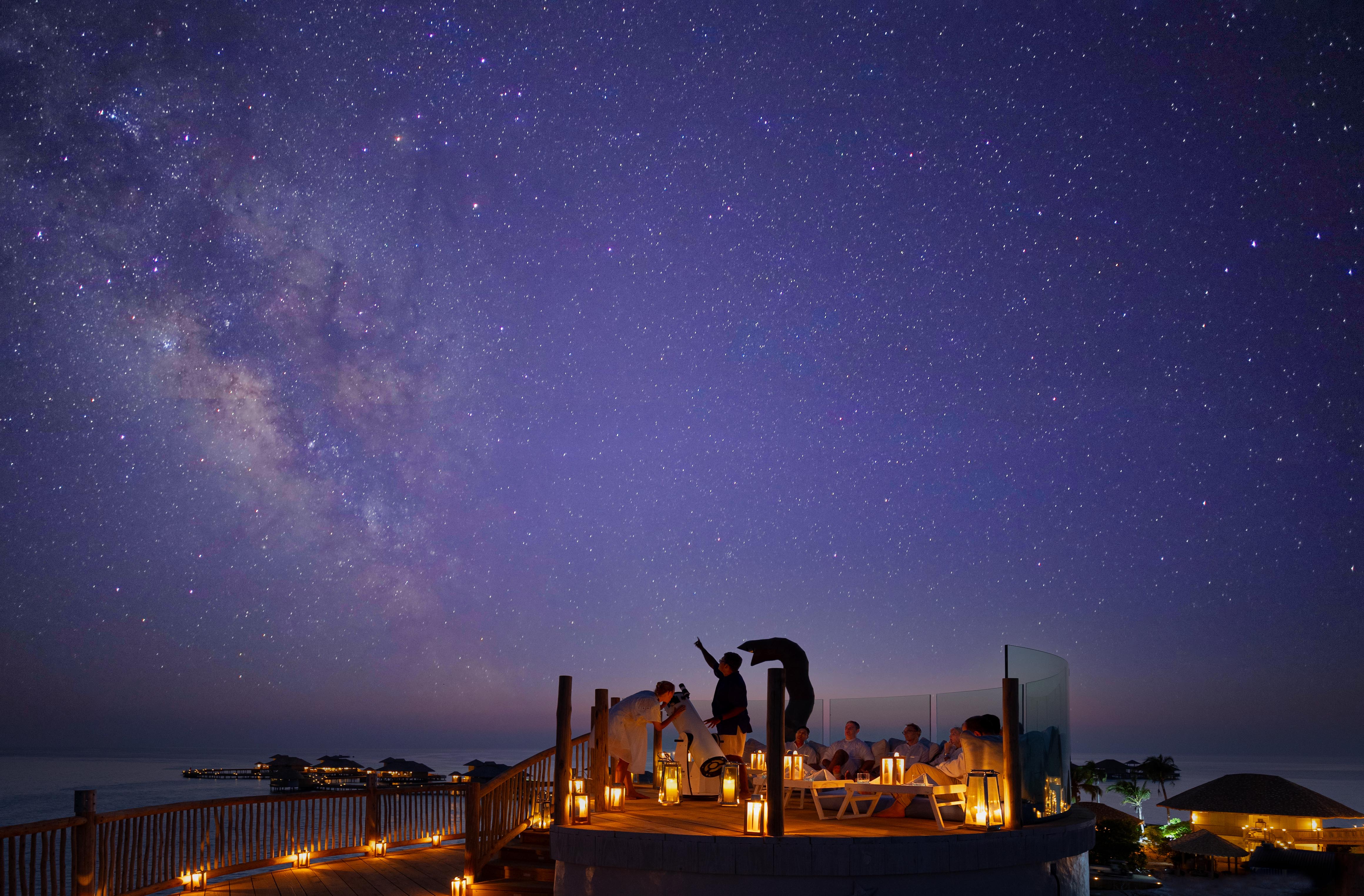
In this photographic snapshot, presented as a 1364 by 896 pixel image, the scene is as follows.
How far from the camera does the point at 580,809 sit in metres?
10.3

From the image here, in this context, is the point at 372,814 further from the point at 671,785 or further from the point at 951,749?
the point at 951,749

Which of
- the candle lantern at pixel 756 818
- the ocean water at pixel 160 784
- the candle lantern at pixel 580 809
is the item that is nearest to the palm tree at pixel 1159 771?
the ocean water at pixel 160 784

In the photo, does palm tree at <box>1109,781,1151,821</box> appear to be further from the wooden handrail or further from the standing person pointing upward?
the wooden handrail

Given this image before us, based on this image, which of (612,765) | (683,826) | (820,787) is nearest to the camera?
(683,826)

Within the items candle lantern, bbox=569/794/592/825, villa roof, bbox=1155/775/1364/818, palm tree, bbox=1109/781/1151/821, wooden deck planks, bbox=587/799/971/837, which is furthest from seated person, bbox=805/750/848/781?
palm tree, bbox=1109/781/1151/821

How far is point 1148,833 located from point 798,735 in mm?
35020

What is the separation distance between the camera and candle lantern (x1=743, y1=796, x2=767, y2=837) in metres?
8.55

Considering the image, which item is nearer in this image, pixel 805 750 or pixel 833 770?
pixel 833 770

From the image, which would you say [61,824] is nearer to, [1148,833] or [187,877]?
[187,877]

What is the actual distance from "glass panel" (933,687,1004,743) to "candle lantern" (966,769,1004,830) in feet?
3.93

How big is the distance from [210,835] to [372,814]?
2.48 meters

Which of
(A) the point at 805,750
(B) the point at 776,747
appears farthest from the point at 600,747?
(A) the point at 805,750

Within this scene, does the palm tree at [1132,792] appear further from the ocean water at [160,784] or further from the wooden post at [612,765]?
the wooden post at [612,765]

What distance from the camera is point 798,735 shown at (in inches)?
531
